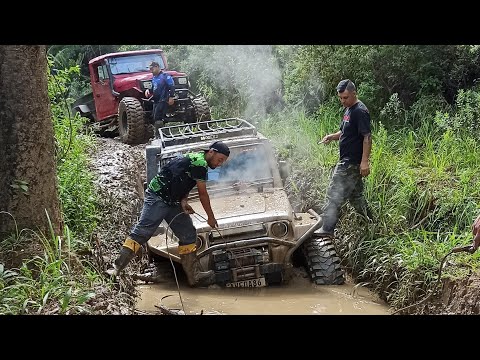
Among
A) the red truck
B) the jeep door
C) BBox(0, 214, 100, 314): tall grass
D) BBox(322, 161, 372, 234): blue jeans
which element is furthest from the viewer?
the jeep door

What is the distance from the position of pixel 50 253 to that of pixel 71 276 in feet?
0.90

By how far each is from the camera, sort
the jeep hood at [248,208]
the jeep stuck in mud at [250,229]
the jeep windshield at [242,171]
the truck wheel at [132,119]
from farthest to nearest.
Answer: the truck wheel at [132,119]
the jeep windshield at [242,171]
the jeep hood at [248,208]
the jeep stuck in mud at [250,229]

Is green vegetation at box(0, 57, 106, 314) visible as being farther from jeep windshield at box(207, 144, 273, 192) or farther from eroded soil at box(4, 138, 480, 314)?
jeep windshield at box(207, 144, 273, 192)

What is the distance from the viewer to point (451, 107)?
8.16 m

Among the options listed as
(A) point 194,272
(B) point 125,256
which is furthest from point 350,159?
(B) point 125,256

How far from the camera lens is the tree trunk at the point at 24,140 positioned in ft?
14.2

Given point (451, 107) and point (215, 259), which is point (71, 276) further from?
point (451, 107)

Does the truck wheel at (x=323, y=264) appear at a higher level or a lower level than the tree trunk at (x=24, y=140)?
lower

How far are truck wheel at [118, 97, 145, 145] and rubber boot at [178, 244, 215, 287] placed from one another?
5711mm

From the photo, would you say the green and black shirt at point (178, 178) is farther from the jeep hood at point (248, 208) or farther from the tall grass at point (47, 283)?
the tall grass at point (47, 283)

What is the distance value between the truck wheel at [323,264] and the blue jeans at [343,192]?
249mm

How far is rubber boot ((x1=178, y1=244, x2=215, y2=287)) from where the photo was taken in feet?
16.9

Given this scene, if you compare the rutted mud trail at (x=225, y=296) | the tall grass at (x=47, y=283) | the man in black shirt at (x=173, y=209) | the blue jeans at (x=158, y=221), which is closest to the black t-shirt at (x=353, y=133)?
the rutted mud trail at (x=225, y=296)

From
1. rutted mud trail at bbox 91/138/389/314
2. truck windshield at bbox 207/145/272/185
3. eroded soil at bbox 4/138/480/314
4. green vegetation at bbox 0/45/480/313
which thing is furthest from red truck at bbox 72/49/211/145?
truck windshield at bbox 207/145/272/185
